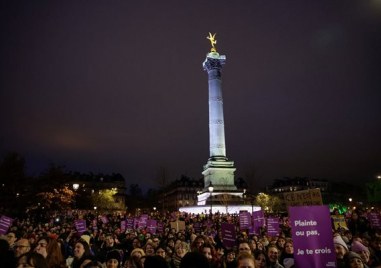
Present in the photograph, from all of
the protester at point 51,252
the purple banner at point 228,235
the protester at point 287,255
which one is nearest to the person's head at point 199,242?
the protester at point 287,255

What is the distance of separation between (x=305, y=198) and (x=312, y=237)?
16.8 feet

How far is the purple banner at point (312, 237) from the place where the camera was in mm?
6367

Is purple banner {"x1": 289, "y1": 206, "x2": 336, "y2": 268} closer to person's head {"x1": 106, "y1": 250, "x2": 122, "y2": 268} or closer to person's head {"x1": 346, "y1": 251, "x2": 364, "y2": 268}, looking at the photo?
person's head {"x1": 346, "y1": 251, "x2": 364, "y2": 268}

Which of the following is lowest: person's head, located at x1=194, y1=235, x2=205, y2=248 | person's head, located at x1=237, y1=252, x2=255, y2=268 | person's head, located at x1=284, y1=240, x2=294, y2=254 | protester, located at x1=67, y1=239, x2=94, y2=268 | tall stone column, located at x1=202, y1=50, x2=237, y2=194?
person's head, located at x1=237, y1=252, x2=255, y2=268

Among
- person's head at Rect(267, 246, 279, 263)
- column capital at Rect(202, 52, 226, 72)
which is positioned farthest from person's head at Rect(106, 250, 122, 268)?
column capital at Rect(202, 52, 226, 72)

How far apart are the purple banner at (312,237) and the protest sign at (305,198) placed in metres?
4.29

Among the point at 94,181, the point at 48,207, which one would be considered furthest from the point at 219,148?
the point at 94,181

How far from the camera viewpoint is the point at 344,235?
12.9 metres

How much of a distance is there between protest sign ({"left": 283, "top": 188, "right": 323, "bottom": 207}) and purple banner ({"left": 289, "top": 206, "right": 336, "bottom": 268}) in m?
4.29

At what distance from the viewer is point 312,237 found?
21.5 feet

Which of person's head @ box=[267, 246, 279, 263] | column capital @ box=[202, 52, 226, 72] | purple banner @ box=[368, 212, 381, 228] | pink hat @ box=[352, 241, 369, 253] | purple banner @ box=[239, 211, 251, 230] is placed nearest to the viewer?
person's head @ box=[267, 246, 279, 263]

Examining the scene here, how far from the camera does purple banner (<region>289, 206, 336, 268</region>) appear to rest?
6.37 m

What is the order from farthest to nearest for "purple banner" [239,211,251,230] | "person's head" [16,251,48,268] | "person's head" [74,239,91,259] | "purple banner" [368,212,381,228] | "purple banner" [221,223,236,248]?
"purple banner" [239,211,251,230] < "purple banner" [368,212,381,228] < "purple banner" [221,223,236,248] < "person's head" [74,239,91,259] < "person's head" [16,251,48,268]

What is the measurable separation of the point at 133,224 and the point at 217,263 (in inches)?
553
